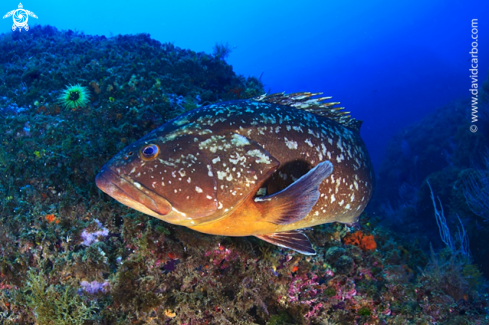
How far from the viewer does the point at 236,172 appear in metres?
2.43

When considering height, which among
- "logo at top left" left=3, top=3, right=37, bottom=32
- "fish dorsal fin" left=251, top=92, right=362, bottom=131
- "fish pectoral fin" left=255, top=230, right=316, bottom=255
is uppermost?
"logo at top left" left=3, top=3, right=37, bottom=32

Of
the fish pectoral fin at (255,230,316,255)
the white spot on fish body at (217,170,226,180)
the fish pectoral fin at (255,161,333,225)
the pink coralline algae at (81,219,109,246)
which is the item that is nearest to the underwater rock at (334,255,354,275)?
the fish pectoral fin at (255,230,316,255)

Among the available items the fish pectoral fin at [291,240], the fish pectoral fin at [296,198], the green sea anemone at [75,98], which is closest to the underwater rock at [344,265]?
the fish pectoral fin at [291,240]

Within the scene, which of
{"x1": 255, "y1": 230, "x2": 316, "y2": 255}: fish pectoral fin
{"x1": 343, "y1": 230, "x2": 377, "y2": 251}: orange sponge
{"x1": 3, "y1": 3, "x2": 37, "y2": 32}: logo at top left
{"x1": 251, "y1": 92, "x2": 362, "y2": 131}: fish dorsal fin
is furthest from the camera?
{"x1": 3, "y1": 3, "x2": 37, "y2": 32}: logo at top left

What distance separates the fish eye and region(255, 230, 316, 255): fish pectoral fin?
59.8 inches

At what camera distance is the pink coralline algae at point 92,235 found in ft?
10.8

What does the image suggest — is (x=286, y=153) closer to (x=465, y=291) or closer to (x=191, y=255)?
(x=191, y=255)

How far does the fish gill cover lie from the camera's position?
2.92 meters

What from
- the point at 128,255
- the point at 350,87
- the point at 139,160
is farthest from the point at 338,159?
the point at 350,87

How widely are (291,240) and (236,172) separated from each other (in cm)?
114

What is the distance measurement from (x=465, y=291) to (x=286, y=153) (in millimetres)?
4539

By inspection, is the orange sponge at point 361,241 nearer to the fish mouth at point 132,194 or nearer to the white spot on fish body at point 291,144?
the white spot on fish body at point 291,144

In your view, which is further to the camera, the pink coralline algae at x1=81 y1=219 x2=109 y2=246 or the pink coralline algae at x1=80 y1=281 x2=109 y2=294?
the pink coralline algae at x1=81 y1=219 x2=109 y2=246

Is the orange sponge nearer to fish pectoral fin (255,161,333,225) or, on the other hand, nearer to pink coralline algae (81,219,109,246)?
fish pectoral fin (255,161,333,225)
